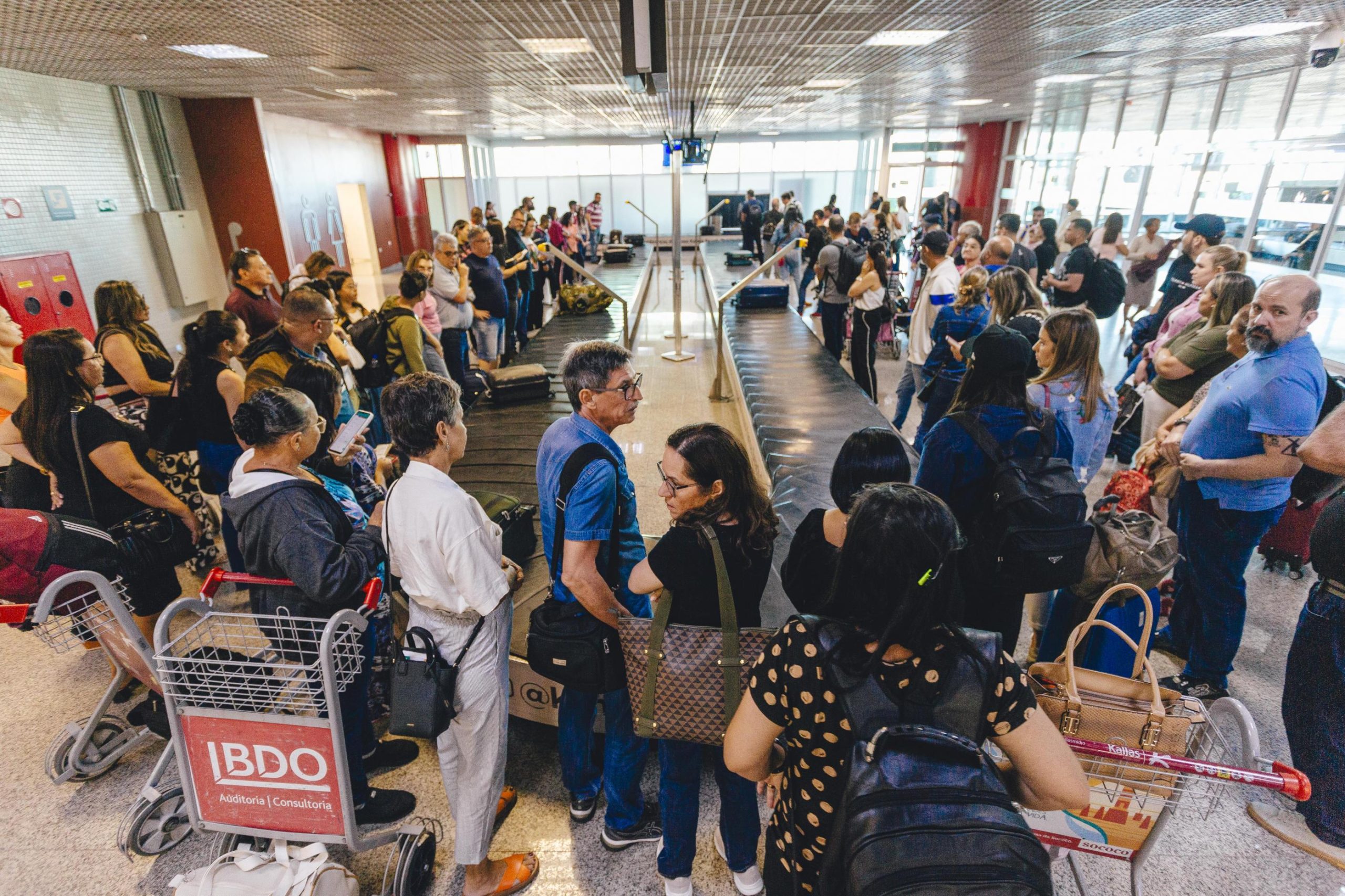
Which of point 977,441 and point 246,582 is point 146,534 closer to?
point 246,582

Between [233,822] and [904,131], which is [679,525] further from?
[904,131]

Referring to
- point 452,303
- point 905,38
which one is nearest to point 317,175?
point 452,303

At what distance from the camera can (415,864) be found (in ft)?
6.57

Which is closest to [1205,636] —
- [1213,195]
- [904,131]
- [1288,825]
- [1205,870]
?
[1288,825]

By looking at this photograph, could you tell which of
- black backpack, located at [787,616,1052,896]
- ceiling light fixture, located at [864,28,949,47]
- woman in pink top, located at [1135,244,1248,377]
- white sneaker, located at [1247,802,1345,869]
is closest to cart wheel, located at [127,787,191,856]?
black backpack, located at [787,616,1052,896]

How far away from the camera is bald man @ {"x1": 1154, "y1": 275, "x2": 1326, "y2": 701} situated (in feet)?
7.90

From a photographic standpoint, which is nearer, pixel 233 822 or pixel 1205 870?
pixel 233 822

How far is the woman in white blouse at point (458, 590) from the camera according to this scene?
1.72 meters

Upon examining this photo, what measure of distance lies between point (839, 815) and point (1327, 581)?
220 centimetres

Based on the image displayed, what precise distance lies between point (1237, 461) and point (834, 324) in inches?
210

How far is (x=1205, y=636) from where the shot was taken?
9.16ft

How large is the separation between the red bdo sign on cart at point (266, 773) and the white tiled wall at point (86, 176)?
251 inches

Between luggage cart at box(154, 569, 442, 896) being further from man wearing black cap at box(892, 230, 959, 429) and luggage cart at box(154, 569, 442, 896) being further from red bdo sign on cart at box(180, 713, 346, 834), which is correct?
man wearing black cap at box(892, 230, 959, 429)

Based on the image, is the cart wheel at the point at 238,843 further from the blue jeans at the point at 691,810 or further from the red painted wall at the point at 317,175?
the red painted wall at the point at 317,175
